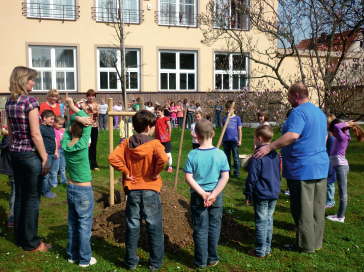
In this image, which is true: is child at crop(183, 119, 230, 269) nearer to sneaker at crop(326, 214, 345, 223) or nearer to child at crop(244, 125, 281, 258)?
child at crop(244, 125, 281, 258)

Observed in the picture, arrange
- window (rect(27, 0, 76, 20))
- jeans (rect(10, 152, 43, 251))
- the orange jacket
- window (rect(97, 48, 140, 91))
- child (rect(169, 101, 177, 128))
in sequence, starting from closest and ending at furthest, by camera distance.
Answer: the orange jacket → jeans (rect(10, 152, 43, 251)) → window (rect(27, 0, 76, 20)) → child (rect(169, 101, 177, 128)) → window (rect(97, 48, 140, 91))

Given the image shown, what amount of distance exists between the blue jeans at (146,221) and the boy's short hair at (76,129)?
90 cm

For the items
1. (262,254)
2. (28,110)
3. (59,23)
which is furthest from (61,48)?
(262,254)

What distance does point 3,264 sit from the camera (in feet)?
13.2

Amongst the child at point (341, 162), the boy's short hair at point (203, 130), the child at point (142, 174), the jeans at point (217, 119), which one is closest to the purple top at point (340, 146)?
the child at point (341, 162)

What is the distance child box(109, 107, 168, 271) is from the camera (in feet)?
12.1

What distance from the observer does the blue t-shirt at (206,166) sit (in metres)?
3.75

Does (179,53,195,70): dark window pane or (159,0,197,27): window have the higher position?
(159,0,197,27): window

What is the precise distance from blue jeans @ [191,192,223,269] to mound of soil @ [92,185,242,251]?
70 centimetres

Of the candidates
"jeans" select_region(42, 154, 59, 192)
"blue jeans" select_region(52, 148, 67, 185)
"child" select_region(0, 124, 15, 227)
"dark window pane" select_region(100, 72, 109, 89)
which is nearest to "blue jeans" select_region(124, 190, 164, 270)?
"child" select_region(0, 124, 15, 227)

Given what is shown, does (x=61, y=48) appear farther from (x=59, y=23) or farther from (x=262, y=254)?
(x=262, y=254)

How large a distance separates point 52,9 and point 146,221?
18.2 m

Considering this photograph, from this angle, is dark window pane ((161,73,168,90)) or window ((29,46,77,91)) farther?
dark window pane ((161,73,168,90))

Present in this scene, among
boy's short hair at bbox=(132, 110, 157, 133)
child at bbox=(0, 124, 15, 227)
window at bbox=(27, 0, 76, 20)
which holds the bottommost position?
child at bbox=(0, 124, 15, 227)
